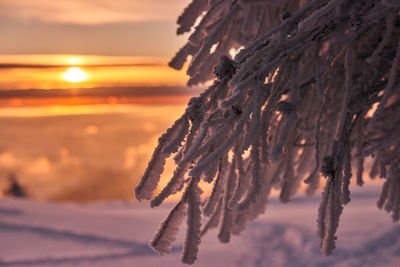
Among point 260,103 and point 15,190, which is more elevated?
point 15,190

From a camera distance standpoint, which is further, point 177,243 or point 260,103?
point 177,243

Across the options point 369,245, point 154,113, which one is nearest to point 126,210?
point 369,245

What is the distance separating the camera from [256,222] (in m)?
4.33

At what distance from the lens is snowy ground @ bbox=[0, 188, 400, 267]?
3.51 meters

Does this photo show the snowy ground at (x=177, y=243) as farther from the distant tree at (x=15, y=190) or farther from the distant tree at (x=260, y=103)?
the distant tree at (x=15, y=190)

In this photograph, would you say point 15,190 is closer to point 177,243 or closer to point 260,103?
point 177,243

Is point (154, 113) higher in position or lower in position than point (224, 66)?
higher

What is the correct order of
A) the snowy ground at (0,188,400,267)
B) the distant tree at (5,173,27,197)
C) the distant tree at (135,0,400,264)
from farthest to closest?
the distant tree at (5,173,27,197)
the snowy ground at (0,188,400,267)
the distant tree at (135,0,400,264)

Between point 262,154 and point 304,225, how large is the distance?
268 centimetres

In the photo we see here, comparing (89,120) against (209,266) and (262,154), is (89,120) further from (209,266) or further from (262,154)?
(262,154)

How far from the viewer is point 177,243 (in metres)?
3.89

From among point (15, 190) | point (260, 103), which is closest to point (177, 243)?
point (260, 103)

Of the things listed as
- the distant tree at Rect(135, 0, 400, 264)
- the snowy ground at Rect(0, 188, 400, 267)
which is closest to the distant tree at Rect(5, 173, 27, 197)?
the snowy ground at Rect(0, 188, 400, 267)

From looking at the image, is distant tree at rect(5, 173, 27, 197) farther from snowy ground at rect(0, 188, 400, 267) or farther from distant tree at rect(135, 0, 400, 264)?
distant tree at rect(135, 0, 400, 264)
